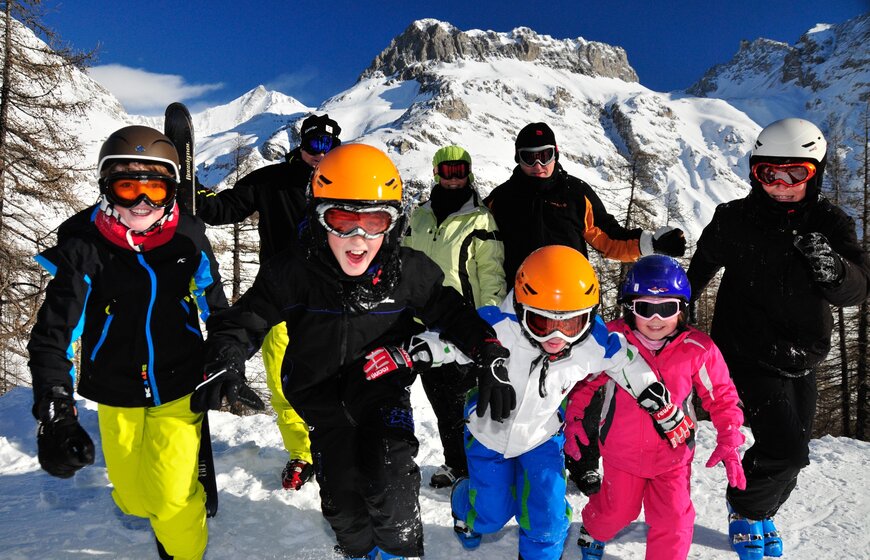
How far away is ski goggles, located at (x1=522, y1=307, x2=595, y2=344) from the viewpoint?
3281 mm

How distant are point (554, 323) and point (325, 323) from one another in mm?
1448

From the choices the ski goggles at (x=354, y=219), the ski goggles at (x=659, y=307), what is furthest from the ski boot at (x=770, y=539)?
the ski goggles at (x=354, y=219)

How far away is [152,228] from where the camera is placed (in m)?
3.40

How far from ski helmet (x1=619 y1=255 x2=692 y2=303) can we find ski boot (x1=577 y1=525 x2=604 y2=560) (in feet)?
5.71

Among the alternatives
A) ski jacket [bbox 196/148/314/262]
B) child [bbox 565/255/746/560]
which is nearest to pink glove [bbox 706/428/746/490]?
child [bbox 565/255/746/560]

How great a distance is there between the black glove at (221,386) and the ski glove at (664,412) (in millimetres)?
2414

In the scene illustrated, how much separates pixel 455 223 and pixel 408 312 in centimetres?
155

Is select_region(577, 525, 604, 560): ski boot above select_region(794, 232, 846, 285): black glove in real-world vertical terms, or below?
below

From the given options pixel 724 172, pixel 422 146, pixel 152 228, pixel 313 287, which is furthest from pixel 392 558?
pixel 724 172

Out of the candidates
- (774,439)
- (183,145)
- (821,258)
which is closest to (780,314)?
(821,258)

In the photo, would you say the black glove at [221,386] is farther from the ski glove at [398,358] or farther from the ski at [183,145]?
the ski at [183,145]

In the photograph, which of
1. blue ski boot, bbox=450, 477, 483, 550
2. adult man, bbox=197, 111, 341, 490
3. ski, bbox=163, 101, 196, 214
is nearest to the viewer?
blue ski boot, bbox=450, 477, 483, 550

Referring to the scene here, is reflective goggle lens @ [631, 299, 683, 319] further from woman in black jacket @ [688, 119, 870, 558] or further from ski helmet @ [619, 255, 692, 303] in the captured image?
woman in black jacket @ [688, 119, 870, 558]

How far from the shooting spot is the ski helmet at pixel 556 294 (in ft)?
10.7
